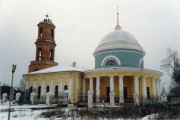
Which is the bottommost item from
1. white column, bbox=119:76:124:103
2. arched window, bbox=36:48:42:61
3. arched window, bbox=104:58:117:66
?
white column, bbox=119:76:124:103

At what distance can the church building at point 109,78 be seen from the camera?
83.3 ft

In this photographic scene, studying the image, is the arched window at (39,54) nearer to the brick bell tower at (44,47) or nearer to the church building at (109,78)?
the brick bell tower at (44,47)

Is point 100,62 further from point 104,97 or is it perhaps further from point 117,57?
point 104,97

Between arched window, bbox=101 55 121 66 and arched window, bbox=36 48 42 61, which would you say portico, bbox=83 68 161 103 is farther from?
arched window, bbox=36 48 42 61

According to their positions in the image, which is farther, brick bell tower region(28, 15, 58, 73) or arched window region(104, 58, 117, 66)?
→ brick bell tower region(28, 15, 58, 73)

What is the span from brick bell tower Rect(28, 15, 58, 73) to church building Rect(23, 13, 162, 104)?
13.2ft

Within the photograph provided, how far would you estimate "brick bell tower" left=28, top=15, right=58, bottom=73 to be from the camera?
3622 cm

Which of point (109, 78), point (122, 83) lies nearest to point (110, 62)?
point (109, 78)

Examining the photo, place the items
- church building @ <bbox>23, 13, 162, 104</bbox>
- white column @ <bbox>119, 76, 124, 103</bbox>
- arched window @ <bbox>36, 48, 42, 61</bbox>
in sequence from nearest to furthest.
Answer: white column @ <bbox>119, 76, 124, 103</bbox>
church building @ <bbox>23, 13, 162, 104</bbox>
arched window @ <bbox>36, 48, 42, 61</bbox>

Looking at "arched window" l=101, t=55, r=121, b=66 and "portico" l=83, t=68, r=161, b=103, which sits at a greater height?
"arched window" l=101, t=55, r=121, b=66

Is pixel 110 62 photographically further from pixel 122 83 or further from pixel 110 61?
pixel 122 83

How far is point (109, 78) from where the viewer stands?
26828 millimetres

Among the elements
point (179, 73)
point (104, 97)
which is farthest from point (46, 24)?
point (179, 73)

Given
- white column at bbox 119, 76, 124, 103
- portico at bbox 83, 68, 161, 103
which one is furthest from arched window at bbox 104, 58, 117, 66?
white column at bbox 119, 76, 124, 103
